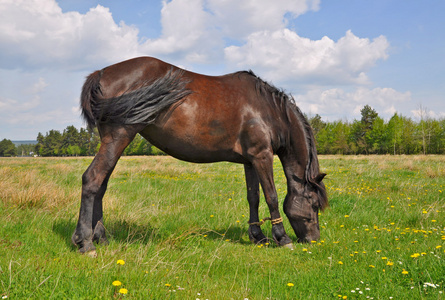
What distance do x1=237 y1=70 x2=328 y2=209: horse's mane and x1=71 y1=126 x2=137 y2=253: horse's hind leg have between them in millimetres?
2280

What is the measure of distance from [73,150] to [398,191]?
116 metres

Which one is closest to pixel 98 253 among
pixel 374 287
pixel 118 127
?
pixel 118 127

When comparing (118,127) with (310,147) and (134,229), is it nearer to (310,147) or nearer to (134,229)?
(134,229)

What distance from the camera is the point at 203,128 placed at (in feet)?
14.2

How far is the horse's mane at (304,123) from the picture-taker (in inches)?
199

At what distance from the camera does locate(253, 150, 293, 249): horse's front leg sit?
4660 millimetres

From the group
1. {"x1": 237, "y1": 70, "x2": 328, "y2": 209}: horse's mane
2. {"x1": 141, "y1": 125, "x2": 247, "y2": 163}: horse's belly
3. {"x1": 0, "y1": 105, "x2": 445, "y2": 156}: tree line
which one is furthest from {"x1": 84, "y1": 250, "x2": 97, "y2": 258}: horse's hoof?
{"x1": 0, "y1": 105, "x2": 445, "y2": 156}: tree line

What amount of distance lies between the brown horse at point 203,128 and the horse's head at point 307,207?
2 cm

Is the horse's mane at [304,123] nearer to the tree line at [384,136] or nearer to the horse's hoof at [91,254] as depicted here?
the horse's hoof at [91,254]

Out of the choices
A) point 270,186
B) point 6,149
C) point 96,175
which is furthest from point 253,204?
point 6,149

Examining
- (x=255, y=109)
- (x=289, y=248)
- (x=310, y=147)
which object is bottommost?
(x=289, y=248)

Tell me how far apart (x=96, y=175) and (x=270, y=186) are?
2.46 m

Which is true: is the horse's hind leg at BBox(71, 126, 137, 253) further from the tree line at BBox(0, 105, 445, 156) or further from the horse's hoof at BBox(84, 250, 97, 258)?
the tree line at BBox(0, 105, 445, 156)

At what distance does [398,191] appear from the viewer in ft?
29.1
